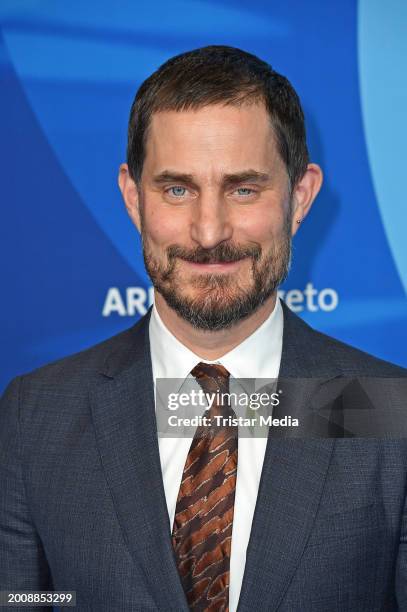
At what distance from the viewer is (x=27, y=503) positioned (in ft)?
6.14

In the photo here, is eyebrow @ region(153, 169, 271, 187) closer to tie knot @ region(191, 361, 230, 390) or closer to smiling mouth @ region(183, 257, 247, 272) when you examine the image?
smiling mouth @ region(183, 257, 247, 272)

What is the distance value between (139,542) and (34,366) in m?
0.95

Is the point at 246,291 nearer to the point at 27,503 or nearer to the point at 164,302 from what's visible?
the point at 164,302

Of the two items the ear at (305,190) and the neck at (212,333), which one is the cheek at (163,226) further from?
the ear at (305,190)

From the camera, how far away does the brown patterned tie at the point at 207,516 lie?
5.58ft

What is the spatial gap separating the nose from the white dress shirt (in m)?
0.28

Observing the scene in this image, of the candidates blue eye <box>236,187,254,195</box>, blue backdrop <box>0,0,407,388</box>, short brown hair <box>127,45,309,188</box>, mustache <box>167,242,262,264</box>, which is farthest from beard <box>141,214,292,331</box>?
blue backdrop <box>0,0,407,388</box>

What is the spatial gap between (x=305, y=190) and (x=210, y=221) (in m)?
0.39

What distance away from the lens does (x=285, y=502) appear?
172 cm

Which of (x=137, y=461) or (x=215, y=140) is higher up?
(x=215, y=140)

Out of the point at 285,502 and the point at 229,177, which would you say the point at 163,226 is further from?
the point at 285,502

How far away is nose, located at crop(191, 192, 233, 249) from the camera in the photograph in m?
1.71

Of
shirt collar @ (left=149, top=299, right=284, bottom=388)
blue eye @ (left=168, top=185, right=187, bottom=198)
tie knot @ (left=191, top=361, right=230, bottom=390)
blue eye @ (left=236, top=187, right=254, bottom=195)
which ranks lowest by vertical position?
tie knot @ (left=191, top=361, right=230, bottom=390)


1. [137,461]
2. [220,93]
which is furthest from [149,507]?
[220,93]
